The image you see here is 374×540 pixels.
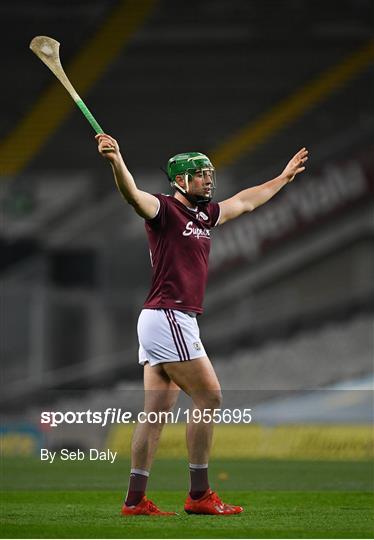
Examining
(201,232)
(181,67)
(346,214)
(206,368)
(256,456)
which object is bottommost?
(256,456)

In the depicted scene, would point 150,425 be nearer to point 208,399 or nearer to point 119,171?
point 208,399

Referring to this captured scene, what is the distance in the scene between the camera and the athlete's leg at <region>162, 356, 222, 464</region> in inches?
253

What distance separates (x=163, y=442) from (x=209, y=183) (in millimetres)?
8528

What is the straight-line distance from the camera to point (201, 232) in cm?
666

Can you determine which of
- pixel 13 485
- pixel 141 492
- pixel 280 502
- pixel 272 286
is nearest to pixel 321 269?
pixel 272 286

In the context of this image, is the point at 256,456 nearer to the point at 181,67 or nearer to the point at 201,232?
the point at 201,232

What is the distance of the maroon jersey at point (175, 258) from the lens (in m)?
6.52

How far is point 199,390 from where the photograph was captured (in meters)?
6.44

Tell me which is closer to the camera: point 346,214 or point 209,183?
point 209,183

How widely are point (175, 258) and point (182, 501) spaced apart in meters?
2.07

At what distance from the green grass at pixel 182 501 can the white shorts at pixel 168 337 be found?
907 mm

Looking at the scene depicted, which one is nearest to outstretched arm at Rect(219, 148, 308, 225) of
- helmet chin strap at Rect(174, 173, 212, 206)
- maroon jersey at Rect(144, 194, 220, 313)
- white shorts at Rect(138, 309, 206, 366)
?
helmet chin strap at Rect(174, 173, 212, 206)

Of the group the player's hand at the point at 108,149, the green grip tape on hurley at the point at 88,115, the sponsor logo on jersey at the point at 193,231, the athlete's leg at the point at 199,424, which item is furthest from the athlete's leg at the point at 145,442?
the green grip tape on hurley at the point at 88,115

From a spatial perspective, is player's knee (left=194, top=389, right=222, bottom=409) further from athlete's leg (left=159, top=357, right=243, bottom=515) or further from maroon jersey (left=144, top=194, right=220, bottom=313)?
maroon jersey (left=144, top=194, right=220, bottom=313)
